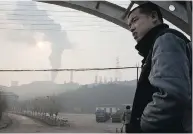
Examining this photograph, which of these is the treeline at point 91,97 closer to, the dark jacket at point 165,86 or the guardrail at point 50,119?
the guardrail at point 50,119

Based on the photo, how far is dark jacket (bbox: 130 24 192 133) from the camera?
621 mm

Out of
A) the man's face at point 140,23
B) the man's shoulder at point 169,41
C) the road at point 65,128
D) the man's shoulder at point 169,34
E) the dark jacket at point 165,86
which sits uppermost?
the man's face at point 140,23

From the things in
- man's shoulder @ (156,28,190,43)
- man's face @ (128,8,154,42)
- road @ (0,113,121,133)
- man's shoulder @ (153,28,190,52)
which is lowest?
road @ (0,113,121,133)

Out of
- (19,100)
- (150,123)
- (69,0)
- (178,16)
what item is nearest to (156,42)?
(150,123)

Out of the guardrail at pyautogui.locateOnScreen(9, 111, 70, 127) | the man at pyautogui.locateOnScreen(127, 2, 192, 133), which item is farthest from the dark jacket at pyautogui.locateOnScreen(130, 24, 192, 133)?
the guardrail at pyautogui.locateOnScreen(9, 111, 70, 127)

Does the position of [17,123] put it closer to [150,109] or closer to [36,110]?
[36,110]

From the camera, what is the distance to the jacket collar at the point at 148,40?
75 cm

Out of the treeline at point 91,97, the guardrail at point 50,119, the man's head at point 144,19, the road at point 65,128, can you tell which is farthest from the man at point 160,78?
the guardrail at point 50,119

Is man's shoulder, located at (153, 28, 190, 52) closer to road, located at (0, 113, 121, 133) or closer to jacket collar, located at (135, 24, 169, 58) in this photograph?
jacket collar, located at (135, 24, 169, 58)

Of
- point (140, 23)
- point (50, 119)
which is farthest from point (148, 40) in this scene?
point (50, 119)

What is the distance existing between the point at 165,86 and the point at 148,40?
18 cm

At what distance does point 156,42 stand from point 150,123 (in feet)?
0.66

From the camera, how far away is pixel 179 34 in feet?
2.33

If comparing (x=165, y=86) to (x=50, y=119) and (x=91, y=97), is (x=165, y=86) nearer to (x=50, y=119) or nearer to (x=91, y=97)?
(x=91, y=97)
